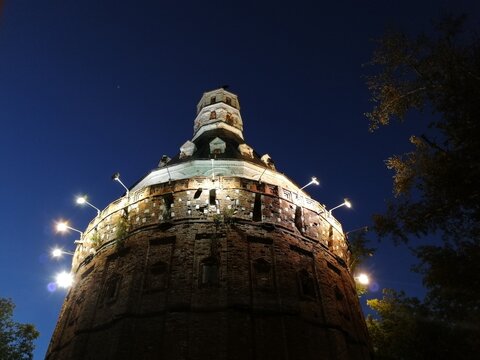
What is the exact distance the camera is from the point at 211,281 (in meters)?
16.2

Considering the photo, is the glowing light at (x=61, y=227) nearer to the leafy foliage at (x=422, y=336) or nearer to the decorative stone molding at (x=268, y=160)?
the decorative stone molding at (x=268, y=160)

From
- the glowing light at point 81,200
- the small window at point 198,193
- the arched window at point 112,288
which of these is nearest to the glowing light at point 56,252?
the glowing light at point 81,200

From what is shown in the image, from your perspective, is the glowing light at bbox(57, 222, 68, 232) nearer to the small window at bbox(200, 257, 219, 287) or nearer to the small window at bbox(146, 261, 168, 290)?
the small window at bbox(146, 261, 168, 290)

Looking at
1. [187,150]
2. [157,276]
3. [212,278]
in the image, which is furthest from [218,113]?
[212,278]

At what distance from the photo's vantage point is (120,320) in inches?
609

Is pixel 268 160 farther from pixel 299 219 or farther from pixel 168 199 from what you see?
pixel 168 199

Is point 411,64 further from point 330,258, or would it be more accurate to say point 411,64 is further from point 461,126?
point 330,258

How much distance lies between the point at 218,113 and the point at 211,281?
858 inches

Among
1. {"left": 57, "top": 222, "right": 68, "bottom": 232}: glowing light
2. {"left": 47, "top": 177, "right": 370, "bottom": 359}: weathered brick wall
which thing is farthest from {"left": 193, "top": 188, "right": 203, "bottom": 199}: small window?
{"left": 57, "top": 222, "right": 68, "bottom": 232}: glowing light

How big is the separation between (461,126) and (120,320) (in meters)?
13.1

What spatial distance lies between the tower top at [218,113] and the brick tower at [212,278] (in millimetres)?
11831

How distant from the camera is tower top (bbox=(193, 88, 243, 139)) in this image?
34625 millimetres

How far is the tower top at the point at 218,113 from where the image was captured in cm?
3462

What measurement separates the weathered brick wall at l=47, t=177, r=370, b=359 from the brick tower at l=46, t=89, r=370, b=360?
0.14 feet
